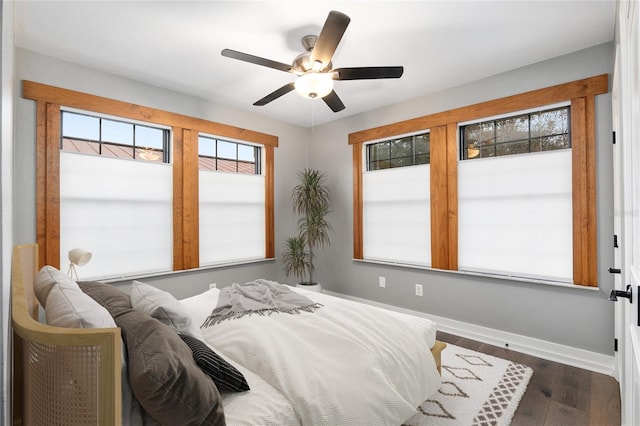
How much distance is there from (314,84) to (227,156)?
2130 mm

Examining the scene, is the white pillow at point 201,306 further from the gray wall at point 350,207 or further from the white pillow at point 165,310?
the gray wall at point 350,207

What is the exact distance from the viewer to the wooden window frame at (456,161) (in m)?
2.62

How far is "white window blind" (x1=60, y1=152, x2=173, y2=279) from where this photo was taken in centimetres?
283

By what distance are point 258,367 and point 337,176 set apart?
133 inches

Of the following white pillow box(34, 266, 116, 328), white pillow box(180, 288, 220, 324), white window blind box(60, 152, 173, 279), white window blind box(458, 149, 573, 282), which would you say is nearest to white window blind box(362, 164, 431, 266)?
white window blind box(458, 149, 573, 282)

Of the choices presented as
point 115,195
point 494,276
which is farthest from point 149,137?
point 494,276

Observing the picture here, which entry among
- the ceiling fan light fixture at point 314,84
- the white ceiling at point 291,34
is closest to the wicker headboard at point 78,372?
the ceiling fan light fixture at point 314,84

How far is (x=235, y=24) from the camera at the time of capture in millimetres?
2303

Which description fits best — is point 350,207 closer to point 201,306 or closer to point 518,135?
point 518,135

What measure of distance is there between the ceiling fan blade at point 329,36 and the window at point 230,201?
2171 millimetres

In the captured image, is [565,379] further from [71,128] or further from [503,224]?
[71,128]

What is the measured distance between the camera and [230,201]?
402 centimetres

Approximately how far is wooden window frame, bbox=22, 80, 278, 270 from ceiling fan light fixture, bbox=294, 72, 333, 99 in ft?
6.03

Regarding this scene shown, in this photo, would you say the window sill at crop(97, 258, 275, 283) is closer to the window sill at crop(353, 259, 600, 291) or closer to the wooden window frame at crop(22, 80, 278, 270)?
the wooden window frame at crop(22, 80, 278, 270)
